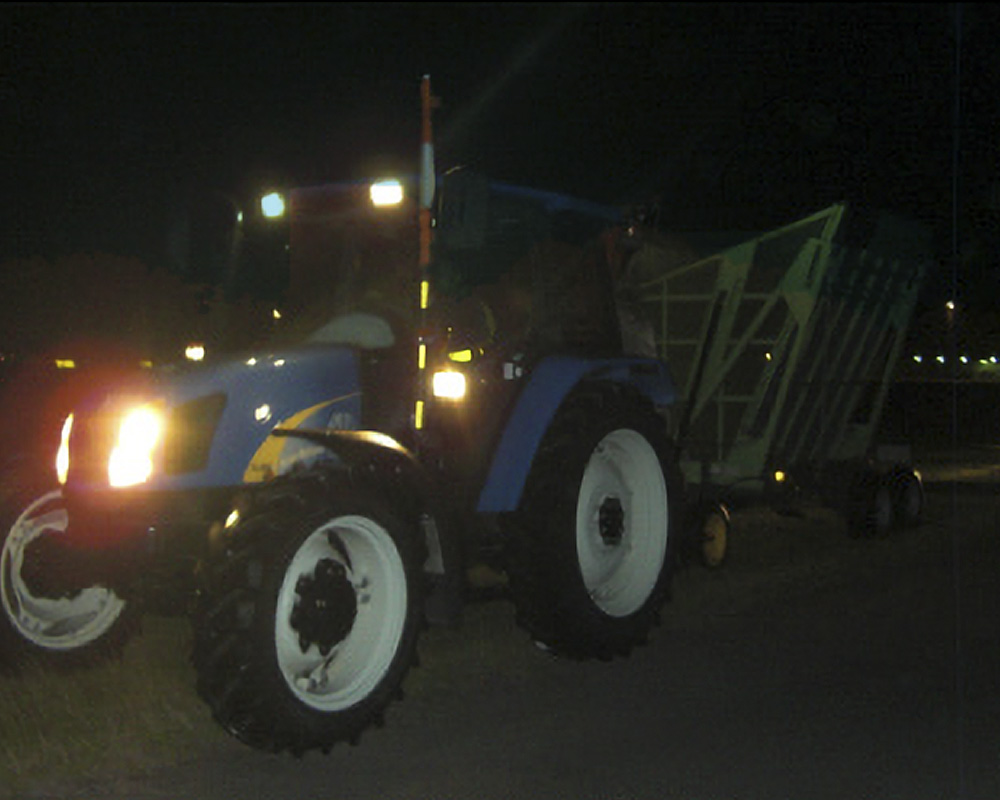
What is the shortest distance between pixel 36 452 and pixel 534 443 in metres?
2.66

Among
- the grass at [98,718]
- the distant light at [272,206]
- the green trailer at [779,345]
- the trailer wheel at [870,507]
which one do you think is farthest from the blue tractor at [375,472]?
the trailer wheel at [870,507]

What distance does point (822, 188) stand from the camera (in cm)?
1828

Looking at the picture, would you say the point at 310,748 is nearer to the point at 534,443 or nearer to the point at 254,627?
the point at 254,627

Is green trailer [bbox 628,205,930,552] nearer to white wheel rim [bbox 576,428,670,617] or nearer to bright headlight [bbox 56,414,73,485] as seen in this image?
white wheel rim [bbox 576,428,670,617]

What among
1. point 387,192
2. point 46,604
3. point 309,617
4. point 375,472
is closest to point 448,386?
point 375,472

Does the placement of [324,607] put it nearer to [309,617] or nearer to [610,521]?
[309,617]

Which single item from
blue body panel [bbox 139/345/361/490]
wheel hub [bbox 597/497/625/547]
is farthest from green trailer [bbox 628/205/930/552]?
blue body panel [bbox 139/345/361/490]

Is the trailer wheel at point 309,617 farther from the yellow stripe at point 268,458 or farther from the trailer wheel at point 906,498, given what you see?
the trailer wheel at point 906,498

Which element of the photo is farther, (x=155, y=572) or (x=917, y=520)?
(x=917, y=520)

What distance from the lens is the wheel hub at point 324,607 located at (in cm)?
567

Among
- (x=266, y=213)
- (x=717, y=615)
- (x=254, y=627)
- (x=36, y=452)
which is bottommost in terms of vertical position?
(x=717, y=615)

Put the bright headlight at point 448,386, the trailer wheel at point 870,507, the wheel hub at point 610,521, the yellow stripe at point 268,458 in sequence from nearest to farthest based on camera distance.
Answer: the yellow stripe at point 268,458, the bright headlight at point 448,386, the wheel hub at point 610,521, the trailer wheel at point 870,507

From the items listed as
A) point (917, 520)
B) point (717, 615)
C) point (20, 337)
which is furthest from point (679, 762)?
point (20, 337)

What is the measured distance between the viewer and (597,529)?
7.57 meters
